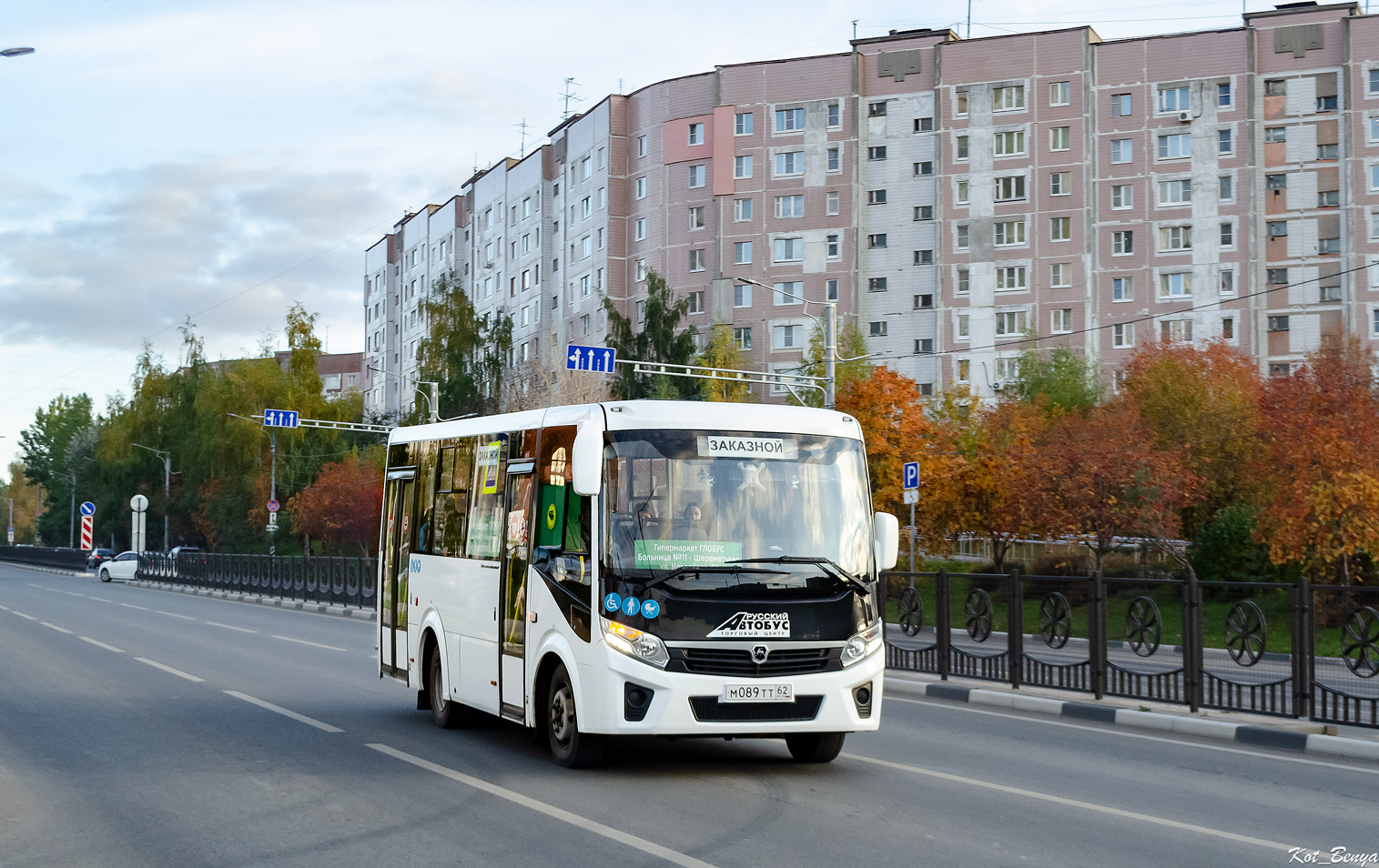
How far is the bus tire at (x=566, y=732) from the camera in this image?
10.3 m

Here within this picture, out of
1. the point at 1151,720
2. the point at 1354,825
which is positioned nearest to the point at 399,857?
the point at 1354,825

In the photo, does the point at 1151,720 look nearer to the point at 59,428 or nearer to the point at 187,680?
the point at 187,680

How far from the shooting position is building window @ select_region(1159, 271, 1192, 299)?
71750 mm

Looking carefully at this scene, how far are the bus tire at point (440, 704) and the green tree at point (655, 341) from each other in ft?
189

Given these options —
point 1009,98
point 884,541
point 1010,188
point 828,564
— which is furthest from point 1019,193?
point 828,564

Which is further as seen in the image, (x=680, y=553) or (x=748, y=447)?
(x=748, y=447)

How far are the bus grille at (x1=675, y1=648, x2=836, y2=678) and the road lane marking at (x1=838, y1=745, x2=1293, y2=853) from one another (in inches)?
52.9

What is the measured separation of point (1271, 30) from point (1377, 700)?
6604 cm

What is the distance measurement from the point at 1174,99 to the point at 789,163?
19679 millimetres

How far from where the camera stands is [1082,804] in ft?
30.6

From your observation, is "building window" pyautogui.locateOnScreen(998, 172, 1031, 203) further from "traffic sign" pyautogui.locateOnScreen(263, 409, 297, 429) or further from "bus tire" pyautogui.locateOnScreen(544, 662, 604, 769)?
"bus tire" pyautogui.locateOnScreen(544, 662, 604, 769)

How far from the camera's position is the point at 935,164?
2977 inches

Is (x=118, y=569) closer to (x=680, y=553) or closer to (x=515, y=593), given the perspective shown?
(x=515, y=593)

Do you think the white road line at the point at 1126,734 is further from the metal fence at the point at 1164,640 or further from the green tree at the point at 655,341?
the green tree at the point at 655,341
